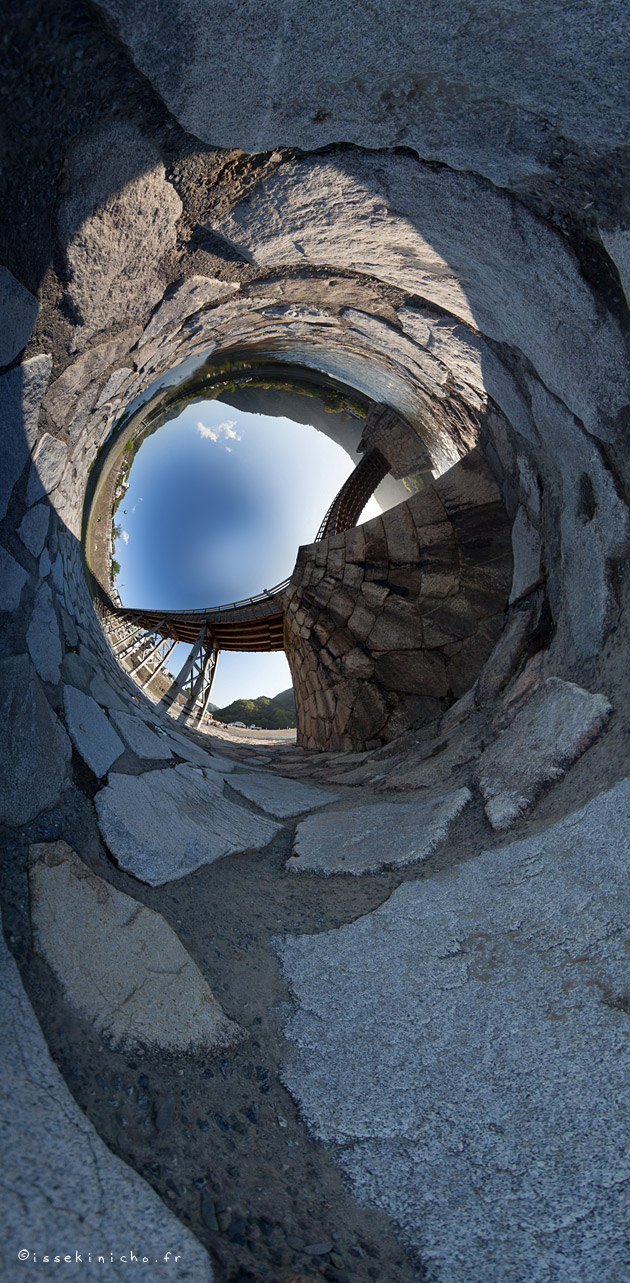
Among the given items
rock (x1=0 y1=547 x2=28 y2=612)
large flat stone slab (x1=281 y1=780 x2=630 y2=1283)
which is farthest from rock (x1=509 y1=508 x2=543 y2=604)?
rock (x1=0 y1=547 x2=28 y2=612)

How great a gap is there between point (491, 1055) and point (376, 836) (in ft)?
3.02

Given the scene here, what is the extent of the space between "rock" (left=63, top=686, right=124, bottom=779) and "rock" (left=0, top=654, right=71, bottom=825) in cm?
9

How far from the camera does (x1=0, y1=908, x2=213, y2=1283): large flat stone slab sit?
2.19 ft

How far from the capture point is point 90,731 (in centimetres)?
186

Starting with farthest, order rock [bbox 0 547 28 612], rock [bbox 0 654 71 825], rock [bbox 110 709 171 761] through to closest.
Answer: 1. rock [bbox 110 709 171 761]
2. rock [bbox 0 547 28 612]
3. rock [bbox 0 654 71 825]

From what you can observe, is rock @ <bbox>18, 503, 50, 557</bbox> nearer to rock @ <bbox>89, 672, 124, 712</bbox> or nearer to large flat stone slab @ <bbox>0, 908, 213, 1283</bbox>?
rock @ <bbox>89, 672, 124, 712</bbox>

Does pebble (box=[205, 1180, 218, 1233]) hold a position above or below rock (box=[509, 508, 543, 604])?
below

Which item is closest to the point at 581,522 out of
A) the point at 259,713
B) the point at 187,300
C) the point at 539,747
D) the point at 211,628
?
the point at 539,747

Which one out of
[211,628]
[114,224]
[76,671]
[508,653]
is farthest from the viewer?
[211,628]

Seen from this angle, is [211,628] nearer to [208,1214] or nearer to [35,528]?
[35,528]

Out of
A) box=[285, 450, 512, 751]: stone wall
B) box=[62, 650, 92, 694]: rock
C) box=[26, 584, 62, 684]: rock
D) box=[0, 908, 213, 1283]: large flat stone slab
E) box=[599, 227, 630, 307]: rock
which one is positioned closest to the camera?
box=[0, 908, 213, 1283]: large flat stone slab

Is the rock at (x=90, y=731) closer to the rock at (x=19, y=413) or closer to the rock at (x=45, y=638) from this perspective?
the rock at (x=45, y=638)

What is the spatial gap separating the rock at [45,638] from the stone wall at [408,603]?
231 cm

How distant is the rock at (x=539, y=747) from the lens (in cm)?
162
